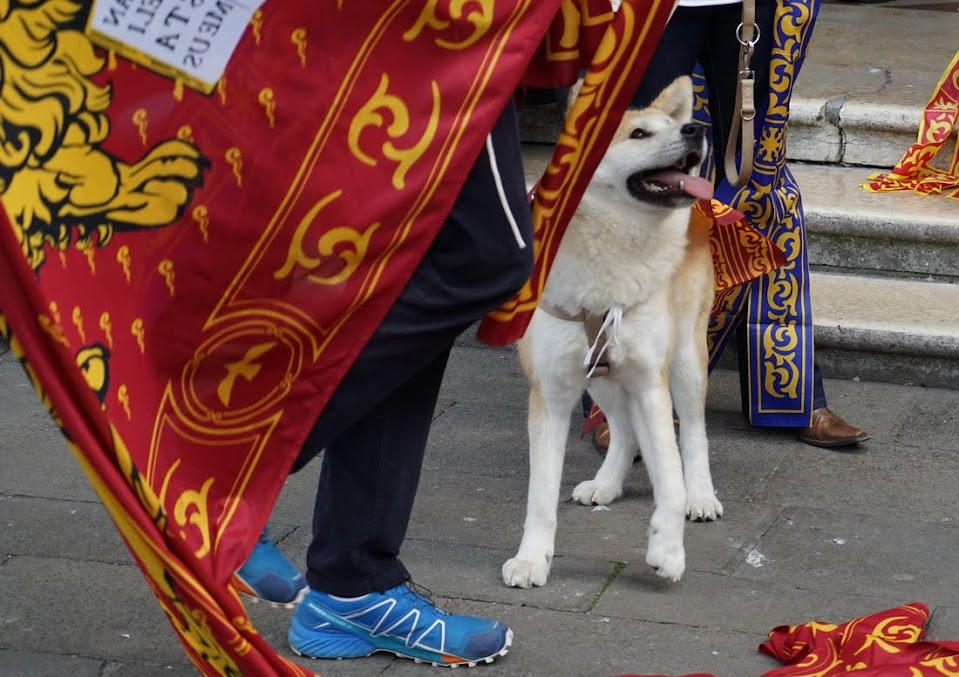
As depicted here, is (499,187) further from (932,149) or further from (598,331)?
(932,149)

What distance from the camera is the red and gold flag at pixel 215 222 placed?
2176 mm

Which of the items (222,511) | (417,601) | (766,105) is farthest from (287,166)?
(766,105)

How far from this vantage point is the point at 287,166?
2.38 meters

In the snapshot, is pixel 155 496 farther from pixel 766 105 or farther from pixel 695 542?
pixel 766 105

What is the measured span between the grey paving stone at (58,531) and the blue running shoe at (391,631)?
83 centimetres

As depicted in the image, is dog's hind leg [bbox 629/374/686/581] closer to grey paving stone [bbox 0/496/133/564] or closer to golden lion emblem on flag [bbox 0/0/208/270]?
grey paving stone [bbox 0/496/133/564]

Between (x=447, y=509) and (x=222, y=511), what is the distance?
168 cm

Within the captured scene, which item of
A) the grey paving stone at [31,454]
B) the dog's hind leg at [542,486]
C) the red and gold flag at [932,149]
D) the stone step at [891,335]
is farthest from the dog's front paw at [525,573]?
the red and gold flag at [932,149]

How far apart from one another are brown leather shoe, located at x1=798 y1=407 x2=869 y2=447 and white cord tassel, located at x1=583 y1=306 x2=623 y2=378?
47.3 inches

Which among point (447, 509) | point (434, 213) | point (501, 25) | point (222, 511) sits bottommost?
point (447, 509)

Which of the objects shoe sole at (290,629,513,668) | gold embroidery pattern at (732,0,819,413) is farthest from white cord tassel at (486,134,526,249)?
gold embroidery pattern at (732,0,819,413)

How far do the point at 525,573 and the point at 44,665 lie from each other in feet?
3.80

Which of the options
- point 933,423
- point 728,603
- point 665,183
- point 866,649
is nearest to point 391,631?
point 728,603

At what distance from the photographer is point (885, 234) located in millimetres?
5559
